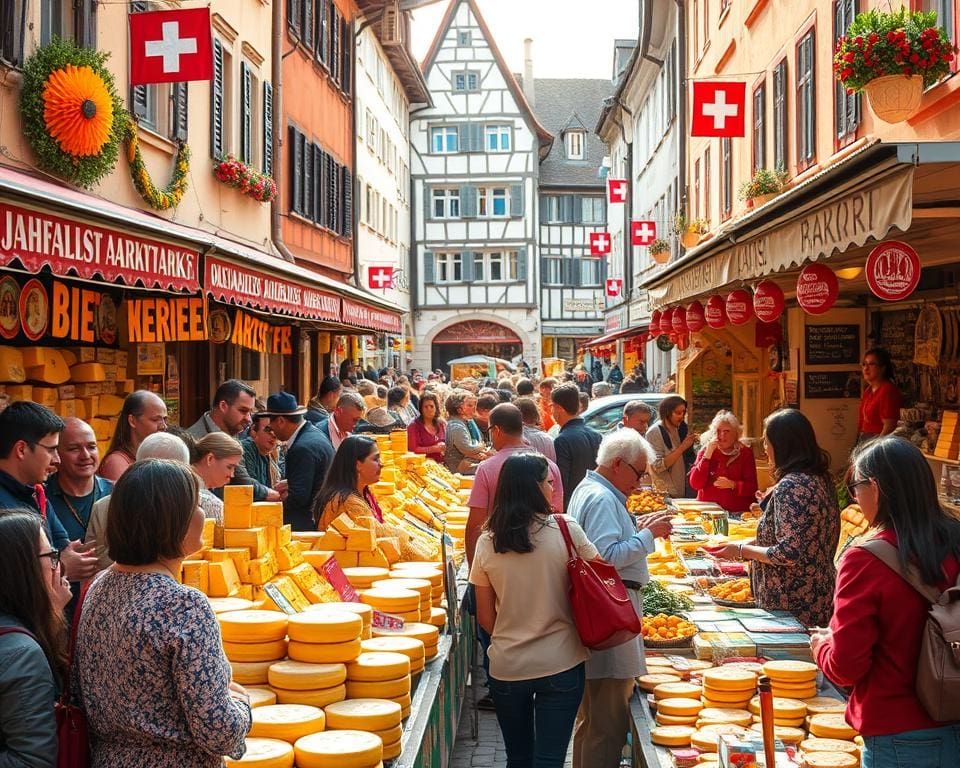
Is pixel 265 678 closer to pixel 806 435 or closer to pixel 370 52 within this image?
pixel 806 435

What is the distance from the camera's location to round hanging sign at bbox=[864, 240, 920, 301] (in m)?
6.41

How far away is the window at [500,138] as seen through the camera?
48750 mm

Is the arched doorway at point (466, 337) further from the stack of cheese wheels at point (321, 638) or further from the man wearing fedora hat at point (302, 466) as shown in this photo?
the stack of cheese wheels at point (321, 638)

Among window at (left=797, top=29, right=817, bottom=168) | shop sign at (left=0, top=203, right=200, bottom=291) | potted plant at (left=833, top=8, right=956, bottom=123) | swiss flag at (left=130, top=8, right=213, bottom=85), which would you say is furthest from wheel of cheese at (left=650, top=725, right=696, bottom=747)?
window at (left=797, top=29, right=817, bottom=168)

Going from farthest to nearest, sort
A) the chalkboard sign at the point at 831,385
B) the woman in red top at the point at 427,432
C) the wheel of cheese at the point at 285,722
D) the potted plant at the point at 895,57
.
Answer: the chalkboard sign at the point at 831,385 < the woman in red top at the point at 427,432 < the potted plant at the point at 895,57 < the wheel of cheese at the point at 285,722

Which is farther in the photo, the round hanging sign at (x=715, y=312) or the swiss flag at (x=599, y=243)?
the swiss flag at (x=599, y=243)

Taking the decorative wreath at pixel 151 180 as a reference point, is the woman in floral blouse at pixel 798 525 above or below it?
below

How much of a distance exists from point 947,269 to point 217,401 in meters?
6.36

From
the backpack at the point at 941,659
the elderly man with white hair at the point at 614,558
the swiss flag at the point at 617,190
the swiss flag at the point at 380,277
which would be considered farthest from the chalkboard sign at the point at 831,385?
the swiss flag at the point at 617,190

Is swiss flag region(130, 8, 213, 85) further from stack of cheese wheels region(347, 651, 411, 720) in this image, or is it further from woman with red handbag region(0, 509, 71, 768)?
woman with red handbag region(0, 509, 71, 768)

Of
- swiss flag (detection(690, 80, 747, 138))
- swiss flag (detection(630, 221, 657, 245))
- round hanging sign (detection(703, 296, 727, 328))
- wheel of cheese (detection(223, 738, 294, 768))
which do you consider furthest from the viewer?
swiss flag (detection(630, 221, 657, 245))

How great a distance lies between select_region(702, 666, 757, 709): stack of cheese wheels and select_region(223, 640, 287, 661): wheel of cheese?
79.9 inches

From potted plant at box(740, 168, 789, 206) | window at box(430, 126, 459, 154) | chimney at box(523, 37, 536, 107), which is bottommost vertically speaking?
potted plant at box(740, 168, 789, 206)

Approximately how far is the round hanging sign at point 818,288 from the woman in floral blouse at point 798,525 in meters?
2.54
